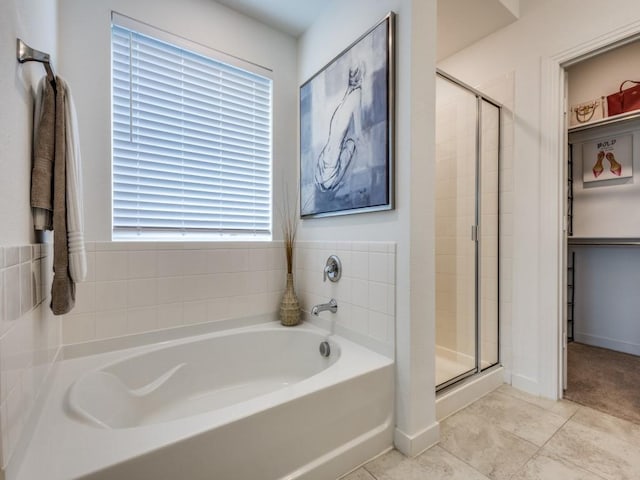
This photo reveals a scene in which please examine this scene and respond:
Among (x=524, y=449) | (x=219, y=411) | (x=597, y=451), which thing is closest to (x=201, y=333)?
(x=219, y=411)

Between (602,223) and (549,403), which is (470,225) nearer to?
(549,403)

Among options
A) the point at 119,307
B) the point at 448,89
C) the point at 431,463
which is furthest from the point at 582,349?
the point at 119,307

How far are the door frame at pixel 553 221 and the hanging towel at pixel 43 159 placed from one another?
8.36ft

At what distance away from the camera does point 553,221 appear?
1.89 m

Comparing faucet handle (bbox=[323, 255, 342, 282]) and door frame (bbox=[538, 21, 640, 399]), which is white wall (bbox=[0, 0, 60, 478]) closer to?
faucet handle (bbox=[323, 255, 342, 282])

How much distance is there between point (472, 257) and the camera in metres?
2.15

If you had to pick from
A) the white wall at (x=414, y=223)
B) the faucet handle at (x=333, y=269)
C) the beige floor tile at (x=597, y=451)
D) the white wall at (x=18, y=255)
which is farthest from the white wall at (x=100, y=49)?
the beige floor tile at (x=597, y=451)

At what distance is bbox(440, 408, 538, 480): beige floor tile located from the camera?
4.40 ft

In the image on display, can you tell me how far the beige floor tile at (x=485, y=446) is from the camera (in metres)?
1.34

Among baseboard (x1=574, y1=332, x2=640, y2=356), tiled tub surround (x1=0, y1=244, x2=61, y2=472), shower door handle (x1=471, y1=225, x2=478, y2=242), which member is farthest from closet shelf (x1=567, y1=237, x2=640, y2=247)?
tiled tub surround (x1=0, y1=244, x2=61, y2=472)

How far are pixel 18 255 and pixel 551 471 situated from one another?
2162 millimetres

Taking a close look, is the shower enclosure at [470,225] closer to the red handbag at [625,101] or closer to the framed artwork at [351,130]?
the framed artwork at [351,130]

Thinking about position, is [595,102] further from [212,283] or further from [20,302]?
[20,302]

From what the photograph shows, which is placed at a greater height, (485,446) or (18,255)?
(18,255)
